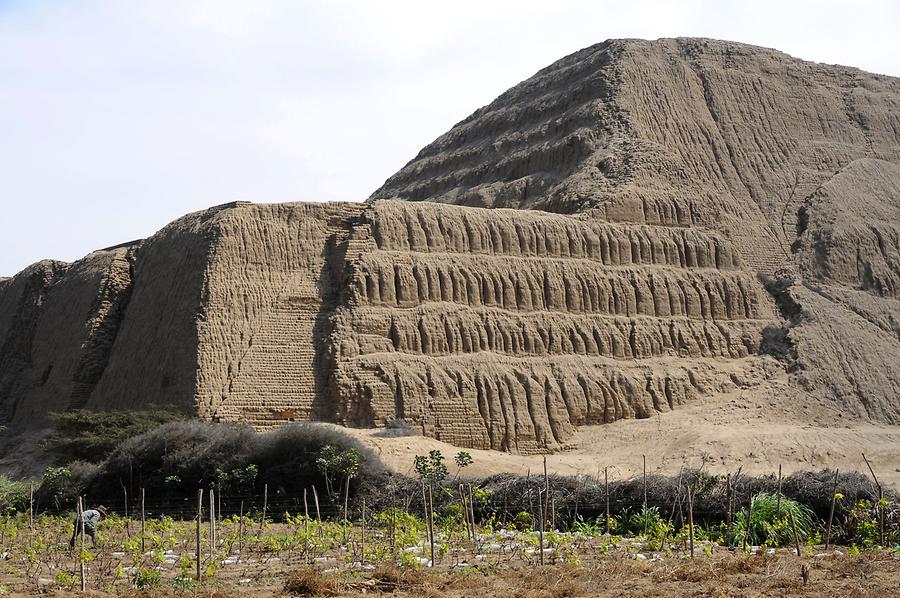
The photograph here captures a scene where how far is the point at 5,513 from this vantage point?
93.9 ft

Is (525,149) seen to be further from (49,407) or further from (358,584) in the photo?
(358,584)

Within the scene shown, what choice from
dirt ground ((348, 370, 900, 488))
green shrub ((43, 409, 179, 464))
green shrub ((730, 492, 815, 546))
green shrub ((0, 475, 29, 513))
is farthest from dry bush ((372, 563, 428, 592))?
green shrub ((43, 409, 179, 464))

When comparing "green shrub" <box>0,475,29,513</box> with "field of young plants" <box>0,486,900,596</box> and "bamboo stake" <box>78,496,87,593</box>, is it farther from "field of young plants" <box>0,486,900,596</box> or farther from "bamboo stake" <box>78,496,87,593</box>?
"bamboo stake" <box>78,496,87,593</box>

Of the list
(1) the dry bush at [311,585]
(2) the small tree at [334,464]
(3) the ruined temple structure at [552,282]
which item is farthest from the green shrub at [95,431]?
(1) the dry bush at [311,585]

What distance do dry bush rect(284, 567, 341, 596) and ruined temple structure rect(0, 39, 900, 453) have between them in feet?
73.2

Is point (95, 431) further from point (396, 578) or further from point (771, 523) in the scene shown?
point (396, 578)

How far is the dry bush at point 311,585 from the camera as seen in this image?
52.3 feet

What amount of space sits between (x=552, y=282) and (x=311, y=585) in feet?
99.9

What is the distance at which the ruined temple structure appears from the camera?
40.5 meters

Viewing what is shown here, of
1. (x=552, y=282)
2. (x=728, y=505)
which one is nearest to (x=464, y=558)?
(x=728, y=505)

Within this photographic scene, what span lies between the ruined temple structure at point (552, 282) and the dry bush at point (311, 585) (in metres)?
22.3

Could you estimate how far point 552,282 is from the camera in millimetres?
45625

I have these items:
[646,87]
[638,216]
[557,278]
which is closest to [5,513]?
[557,278]

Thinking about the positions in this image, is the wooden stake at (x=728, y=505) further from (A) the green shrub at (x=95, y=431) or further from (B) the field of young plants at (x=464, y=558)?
(A) the green shrub at (x=95, y=431)
